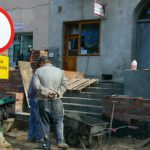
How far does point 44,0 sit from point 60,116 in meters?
11.8

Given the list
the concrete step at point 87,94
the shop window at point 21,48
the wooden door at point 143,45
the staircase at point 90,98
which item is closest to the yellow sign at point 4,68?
the staircase at point 90,98

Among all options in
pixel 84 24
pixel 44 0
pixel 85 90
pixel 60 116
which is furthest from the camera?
pixel 44 0

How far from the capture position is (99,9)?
647 inches

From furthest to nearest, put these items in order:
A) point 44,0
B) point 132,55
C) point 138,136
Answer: point 44,0
point 132,55
point 138,136

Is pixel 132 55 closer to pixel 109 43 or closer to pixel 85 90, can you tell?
pixel 109 43

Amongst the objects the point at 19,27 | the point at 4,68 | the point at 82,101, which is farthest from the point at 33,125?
the point at 19,27

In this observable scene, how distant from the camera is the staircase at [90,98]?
474 inches

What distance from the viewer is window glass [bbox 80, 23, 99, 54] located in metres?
17.4

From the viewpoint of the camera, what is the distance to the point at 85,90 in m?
13.9

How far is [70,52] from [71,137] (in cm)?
944

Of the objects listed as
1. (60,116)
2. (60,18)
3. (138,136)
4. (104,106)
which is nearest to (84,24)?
(60,18)

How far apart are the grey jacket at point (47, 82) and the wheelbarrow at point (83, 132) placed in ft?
3.23

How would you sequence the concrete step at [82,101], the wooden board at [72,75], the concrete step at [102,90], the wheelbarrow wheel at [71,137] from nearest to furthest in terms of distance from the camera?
the wheelbarrow wheel at [71,137] → the concrete step at [82,101] → the concrete step at [102,90] → the wooden board at [72,75]

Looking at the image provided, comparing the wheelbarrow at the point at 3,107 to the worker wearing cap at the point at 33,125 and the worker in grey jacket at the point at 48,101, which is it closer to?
the worker wearing cap at the point at 33,125
